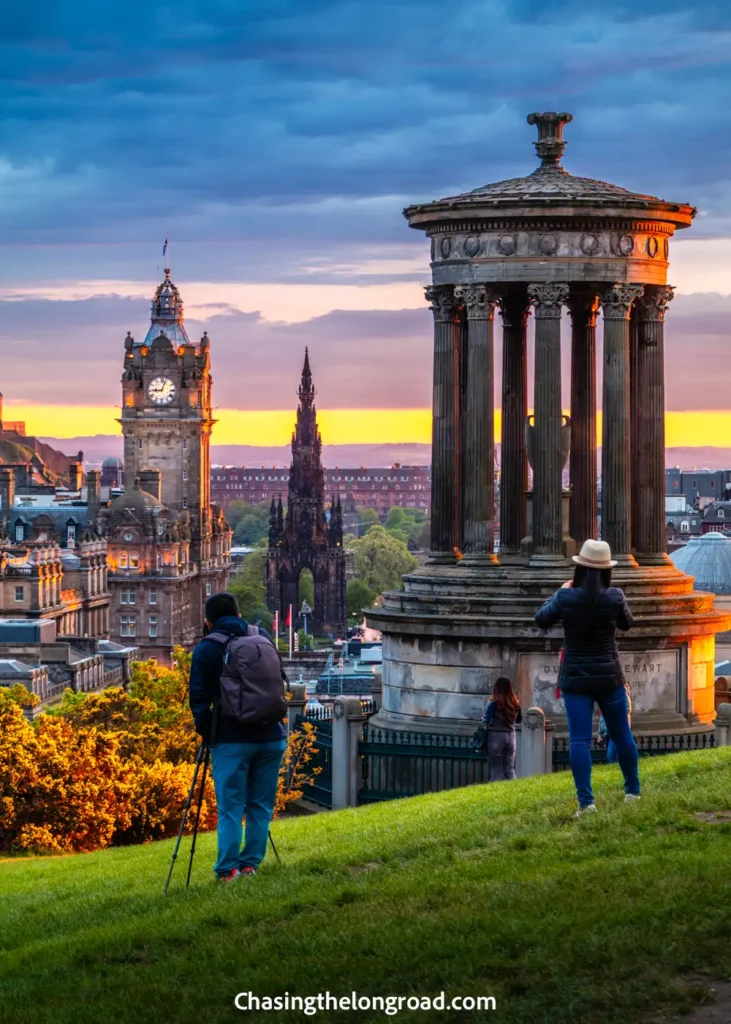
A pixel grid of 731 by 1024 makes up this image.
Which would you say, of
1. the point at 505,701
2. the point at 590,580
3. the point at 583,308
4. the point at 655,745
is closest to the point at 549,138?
the point at 583,308

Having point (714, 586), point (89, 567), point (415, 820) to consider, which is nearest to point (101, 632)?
point (89, 567)

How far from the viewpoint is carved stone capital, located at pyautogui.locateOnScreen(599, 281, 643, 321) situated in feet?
118

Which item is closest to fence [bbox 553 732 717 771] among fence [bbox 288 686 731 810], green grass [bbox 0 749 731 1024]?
fence [bbox 288 686 731 810]

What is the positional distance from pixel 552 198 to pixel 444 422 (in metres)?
3.95

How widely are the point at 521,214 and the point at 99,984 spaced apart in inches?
843

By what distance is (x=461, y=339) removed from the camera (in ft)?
122

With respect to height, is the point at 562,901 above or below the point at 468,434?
below

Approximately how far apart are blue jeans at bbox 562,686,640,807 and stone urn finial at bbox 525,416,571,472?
14991 millimetres

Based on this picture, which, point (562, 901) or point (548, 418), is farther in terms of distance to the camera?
point (548, 418)

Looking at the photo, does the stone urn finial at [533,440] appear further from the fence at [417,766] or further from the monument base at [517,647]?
the fence at [417,766]

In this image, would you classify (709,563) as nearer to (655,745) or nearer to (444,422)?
(444,422)

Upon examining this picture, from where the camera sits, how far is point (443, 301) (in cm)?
3641

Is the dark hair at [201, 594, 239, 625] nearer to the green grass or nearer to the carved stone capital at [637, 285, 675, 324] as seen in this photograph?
the green grass

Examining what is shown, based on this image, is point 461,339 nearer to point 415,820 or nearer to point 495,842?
point 415,820
